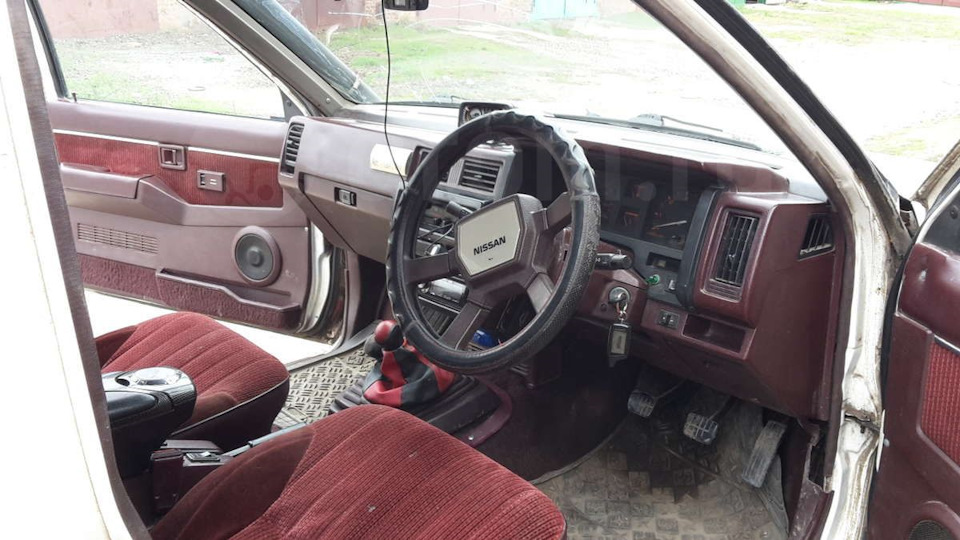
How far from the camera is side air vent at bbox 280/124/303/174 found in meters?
2.80

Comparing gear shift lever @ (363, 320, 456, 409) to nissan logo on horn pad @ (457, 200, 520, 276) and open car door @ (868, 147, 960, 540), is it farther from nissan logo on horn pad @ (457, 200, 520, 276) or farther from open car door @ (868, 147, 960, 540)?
open car door @ (868, 147, 960, 540)

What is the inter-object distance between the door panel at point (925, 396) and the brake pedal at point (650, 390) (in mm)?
799

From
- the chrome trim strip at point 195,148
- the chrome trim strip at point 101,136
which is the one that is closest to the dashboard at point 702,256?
the chrome trim strip at point 195,148

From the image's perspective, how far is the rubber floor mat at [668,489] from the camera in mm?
2258

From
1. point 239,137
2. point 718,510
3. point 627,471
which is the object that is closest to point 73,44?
point 239,137

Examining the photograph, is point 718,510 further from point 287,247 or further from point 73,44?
point 73,44

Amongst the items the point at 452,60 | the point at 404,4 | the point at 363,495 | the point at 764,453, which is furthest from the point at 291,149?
the point at 764,453

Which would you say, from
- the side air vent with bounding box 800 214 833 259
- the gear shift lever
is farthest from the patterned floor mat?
the side air vent with bounding box 800 214 833 259

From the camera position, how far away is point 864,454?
5.58 feet

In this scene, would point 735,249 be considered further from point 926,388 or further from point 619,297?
point 926,388

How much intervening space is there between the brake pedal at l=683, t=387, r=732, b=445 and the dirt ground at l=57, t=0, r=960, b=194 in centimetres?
75

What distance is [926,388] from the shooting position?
4.77 ft

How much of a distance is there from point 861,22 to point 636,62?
23.9 inches

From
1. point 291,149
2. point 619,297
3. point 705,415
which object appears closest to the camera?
point 619,297
